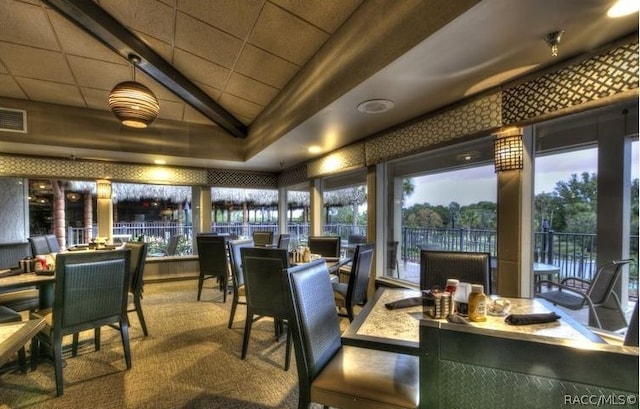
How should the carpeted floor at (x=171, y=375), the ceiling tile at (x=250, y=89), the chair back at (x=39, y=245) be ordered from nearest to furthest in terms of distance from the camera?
the carpeted floor at (x=171, y=375) < the ceiling tile at (x=250, y=89) < the chair back at (x=39, y=245)

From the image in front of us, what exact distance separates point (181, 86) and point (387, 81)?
2.33 m

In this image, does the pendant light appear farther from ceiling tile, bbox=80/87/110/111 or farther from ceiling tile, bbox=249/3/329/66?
ceiling tile, bbox=80/87/110/111

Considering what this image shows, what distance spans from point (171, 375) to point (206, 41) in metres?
2.80

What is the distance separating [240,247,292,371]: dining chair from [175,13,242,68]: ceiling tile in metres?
1.80

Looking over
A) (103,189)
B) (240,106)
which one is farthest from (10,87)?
(240,106)

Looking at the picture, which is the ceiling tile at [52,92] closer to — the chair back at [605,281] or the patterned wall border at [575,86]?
the patterned wall border at [575,86]

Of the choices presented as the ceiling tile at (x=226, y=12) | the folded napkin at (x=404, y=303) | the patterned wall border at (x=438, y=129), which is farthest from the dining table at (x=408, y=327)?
the ceiling tile at (x=226, y=12)

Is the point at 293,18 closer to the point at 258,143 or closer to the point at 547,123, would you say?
the point at 547,123

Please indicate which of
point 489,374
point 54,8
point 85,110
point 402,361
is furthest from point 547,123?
point 85,110

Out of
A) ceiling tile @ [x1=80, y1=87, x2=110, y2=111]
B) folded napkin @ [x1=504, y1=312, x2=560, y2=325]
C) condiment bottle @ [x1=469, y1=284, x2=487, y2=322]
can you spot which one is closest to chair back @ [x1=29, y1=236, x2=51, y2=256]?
ceiling tile @ [x1=80, y1=87, x2=110, y2=111]

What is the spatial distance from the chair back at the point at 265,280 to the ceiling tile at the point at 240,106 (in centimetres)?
211

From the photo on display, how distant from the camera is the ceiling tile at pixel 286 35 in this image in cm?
217

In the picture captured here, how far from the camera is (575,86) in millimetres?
1844

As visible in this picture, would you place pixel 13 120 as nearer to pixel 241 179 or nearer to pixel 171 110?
pixel 171 110
